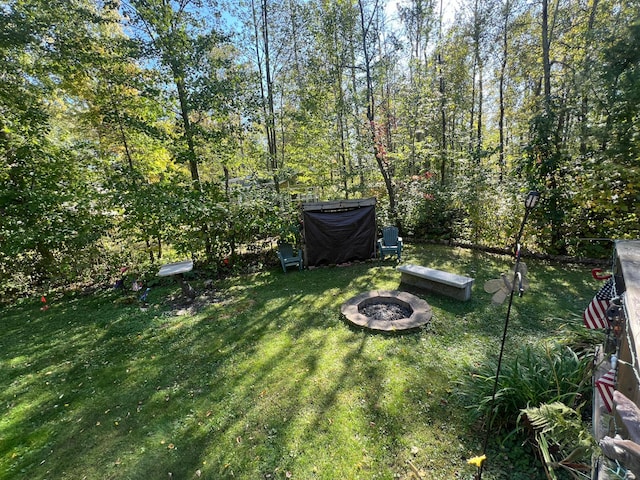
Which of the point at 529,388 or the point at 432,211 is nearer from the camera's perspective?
the point at 529,388

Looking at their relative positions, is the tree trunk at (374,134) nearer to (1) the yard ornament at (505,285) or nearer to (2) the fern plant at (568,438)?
(1) the yard ornament at (505,285)

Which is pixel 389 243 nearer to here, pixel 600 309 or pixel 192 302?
pixel 192 302

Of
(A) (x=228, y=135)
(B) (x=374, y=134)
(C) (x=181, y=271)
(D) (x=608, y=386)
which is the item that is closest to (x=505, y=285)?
(D) (x=608, y=386)

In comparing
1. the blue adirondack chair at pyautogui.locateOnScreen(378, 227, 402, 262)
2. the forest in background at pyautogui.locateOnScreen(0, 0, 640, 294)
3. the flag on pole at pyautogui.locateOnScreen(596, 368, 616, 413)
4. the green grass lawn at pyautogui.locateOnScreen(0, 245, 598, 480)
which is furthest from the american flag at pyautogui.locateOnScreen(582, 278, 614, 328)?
the blue adirondack chair at pyautogui.locateOnScreen(378, 227, 402, 262)

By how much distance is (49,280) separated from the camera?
587 centimetres

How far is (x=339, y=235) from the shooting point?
21.1 ft

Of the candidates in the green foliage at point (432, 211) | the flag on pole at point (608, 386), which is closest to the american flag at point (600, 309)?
the flag on pole at point (608, 386)

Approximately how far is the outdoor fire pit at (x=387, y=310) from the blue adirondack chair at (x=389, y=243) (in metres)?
2.05

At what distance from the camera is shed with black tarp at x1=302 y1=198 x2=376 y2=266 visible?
6.31 metres

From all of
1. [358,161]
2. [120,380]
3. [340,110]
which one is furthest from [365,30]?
[120,380]

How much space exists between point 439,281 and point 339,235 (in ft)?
8.39

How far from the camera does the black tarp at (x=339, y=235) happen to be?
6.32 meters

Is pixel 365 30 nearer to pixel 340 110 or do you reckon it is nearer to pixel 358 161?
pixel 340 110

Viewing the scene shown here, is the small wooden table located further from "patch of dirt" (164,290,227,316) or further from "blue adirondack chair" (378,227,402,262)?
"blue adirondack chair" (378,227,402,262)
